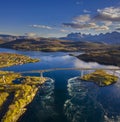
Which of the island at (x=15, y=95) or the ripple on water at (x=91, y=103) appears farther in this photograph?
the ripple on water at (x=91, y=103)

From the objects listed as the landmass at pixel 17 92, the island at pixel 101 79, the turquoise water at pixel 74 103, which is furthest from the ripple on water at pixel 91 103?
the landmass at pixel 17 92

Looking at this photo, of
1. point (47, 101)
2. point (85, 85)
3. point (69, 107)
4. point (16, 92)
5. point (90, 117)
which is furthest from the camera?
point (85, 85)

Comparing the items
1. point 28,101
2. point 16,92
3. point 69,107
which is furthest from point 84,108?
point 16,92

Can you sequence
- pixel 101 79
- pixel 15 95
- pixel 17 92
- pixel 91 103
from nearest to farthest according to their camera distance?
pixel 91 103
pixel 15 95
pixel 17 92
pixel 101 79

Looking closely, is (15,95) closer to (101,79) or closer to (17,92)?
(17,92)

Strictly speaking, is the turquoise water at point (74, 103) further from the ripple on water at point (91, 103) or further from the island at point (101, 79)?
the island at point (101, 79)

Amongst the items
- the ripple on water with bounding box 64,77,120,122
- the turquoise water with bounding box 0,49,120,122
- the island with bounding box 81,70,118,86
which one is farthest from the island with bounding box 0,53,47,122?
the island with bounding box 81,70,118,86

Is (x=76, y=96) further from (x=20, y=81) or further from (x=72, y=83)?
(x=20, y=81)

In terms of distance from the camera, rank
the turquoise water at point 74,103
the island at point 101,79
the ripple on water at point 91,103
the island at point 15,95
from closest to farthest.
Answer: the island at point 15,95 → the turquoise water at point 74,103 → the ripple on water at point 91,103 → the island at point 101,79

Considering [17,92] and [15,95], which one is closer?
[15,95]

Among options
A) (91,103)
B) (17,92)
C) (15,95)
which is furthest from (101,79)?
(15,95)

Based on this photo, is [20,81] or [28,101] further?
[20,81]
